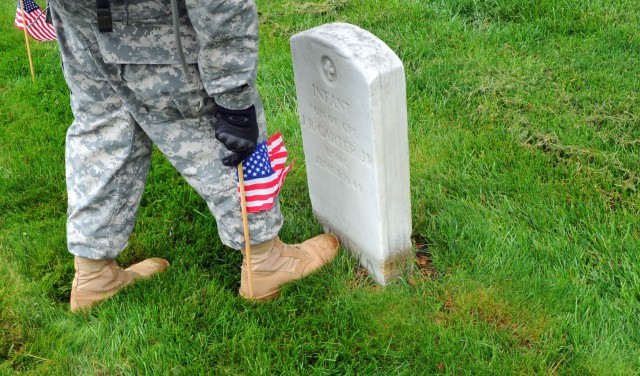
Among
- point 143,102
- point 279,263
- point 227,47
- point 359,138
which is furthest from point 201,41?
point 279,263

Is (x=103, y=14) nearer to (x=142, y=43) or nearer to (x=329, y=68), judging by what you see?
(x=142, y=43)

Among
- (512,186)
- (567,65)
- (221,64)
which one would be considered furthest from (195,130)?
(567,65)

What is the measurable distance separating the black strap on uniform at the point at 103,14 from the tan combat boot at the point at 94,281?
1.01 metres

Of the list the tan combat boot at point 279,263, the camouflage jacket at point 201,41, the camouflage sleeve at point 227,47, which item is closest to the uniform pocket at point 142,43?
the camouflage jacket at point 201,41

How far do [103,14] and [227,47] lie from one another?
41 cm

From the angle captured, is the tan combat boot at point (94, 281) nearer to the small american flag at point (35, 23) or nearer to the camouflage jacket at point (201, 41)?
the camouflage jacket at point (201, 41)

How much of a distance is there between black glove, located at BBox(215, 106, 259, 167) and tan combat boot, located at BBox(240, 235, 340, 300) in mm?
575

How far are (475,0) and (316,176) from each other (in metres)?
2.52

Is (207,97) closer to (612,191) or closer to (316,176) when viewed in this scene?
(316,176)

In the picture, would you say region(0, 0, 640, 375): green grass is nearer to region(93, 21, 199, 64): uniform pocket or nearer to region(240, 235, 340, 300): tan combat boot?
region(240, 235, 340, 300): tan combat boot

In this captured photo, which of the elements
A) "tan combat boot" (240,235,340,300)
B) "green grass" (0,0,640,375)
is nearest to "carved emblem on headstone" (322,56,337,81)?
"tan combat boot" (240,235,340,300)

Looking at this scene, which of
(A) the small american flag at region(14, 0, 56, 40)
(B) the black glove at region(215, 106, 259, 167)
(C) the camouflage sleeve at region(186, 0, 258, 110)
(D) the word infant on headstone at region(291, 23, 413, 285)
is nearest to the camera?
(C) the camouflage sleeve at region(186, 0, 258, 110)

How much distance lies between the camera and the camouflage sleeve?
2.31 metres

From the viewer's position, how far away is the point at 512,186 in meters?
3.56
